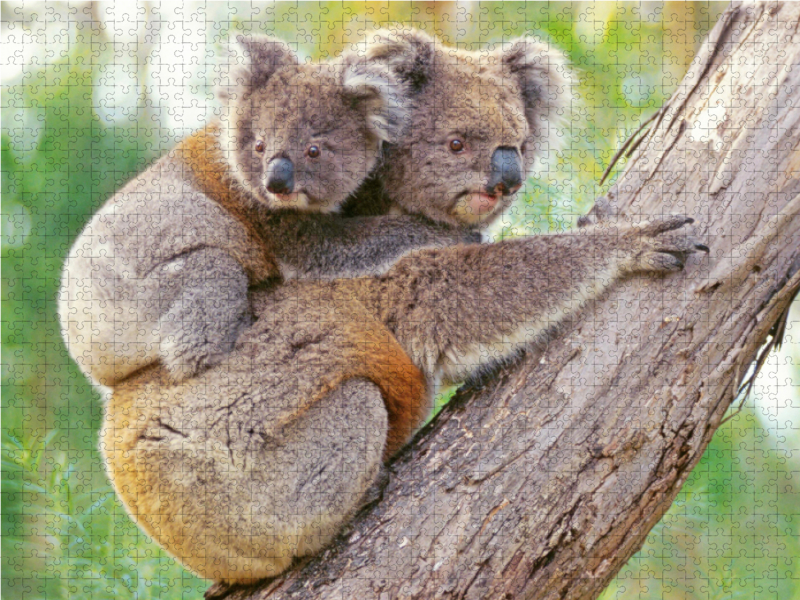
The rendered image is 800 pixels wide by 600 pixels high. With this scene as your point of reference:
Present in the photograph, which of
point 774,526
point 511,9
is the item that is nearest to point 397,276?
point 774,526

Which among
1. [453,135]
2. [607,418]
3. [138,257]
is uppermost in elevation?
[453,135]

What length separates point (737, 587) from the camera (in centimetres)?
427

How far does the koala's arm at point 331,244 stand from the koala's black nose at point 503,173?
1.48ft

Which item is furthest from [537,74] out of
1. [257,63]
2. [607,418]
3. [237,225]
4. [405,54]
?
[607,418]

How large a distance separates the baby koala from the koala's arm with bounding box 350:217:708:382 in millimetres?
187

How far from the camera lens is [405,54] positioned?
379 cm

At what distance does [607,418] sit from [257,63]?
7.29 ft

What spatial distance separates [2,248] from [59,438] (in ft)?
5.34

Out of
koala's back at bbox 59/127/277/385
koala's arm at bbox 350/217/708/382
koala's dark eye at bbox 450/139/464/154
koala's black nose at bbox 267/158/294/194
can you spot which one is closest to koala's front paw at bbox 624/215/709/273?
koala's arm at bbox 350/217/708/382

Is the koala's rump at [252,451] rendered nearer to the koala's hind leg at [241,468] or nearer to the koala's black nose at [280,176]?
the koala's hind leg at [241,468]

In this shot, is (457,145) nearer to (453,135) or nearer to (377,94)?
(453,135)

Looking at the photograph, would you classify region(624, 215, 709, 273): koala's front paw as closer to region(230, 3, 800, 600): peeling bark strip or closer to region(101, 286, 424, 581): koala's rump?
region(230, 3, 800, 600): peeling bark strip

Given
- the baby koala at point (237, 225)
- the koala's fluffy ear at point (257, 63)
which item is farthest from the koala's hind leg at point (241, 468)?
the koala's fluffy ear at point (257, 63)

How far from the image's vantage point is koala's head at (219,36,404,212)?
3506 millimetres
